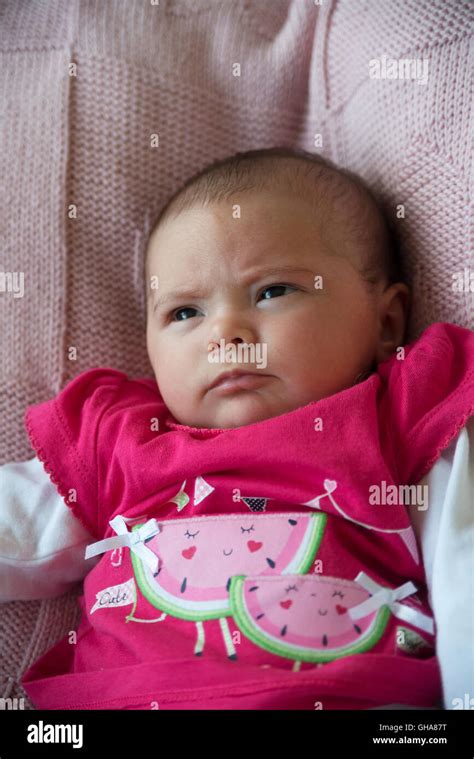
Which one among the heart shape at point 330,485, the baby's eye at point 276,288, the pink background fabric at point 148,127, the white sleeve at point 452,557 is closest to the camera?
the white sleeve at point 452,557

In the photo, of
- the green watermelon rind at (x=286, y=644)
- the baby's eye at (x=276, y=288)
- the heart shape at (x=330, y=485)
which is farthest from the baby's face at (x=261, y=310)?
the green watermelon rind at (x=286, y=644)

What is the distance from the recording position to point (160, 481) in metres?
1.05

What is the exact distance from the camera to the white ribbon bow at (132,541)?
1022 millimetres

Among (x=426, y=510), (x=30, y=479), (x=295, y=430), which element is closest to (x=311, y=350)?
(x=295, y=430)

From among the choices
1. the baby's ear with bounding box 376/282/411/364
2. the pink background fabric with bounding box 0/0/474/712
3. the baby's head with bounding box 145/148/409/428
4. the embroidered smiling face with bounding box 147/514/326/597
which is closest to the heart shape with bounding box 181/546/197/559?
the embroidered smiling face with bounding box 147/514/326/597

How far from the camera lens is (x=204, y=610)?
37.3 inches

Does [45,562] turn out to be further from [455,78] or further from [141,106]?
[455,78]

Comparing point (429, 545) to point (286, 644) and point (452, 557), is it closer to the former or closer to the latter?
point (452, 557)

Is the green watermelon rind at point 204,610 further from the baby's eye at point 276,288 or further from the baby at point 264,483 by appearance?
the baby's eye at point 276,288

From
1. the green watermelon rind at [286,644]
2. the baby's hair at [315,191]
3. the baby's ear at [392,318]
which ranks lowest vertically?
the green watermelon rind at [286,644]

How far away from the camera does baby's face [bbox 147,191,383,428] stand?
1.05 metres

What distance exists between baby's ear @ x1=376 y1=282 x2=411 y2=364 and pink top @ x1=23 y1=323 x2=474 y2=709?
7 centimetres

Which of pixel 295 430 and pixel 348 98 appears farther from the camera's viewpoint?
pixel 348 98

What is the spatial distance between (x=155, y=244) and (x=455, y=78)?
53cm
